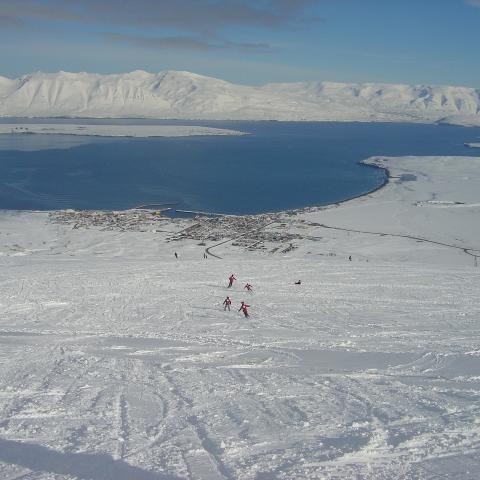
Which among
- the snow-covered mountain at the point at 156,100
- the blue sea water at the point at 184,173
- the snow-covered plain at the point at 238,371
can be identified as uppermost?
the snow-covered mountain at the point at 156,100

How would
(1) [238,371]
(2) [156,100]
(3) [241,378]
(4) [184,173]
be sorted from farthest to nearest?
(2) [156,100], (4) [184,173], (1) [238,371], (3) [241,378]

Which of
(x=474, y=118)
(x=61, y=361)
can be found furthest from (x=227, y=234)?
(x=474, y=118)

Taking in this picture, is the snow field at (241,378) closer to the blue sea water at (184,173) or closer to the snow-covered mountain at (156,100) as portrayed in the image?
the blue sea water at (184,173)

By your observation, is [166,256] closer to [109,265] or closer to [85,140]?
[109,265]

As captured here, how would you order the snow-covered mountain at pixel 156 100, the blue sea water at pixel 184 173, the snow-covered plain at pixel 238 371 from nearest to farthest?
the snow-covered plain at pixel 238 371
the blue sea water at pixel 184 173
the snow-covered mountain at pixel 156 100

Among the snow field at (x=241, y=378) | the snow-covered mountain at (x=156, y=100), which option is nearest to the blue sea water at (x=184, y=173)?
the snow field at (x=241, y=378)

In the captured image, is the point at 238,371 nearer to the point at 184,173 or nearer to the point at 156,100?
the point at 184,173

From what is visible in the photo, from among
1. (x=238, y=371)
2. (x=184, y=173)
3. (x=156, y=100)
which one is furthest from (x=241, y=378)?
(x=156, y=100)
